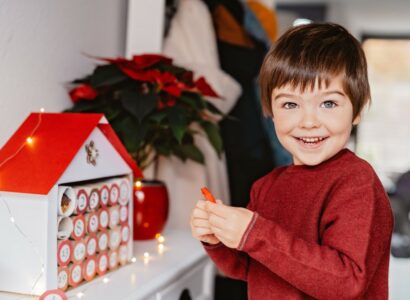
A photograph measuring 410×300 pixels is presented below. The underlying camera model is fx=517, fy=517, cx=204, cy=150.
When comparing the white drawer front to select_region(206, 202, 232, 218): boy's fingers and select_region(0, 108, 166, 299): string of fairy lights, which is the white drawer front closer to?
select_region(0, 108, 166, 299): string of fairy lights

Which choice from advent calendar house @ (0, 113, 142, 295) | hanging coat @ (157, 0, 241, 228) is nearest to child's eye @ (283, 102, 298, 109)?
advent calendar house @ (0, 113, 142, 295)

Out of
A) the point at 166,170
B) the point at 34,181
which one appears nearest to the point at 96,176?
the point at 34,181

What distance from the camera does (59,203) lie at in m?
0.91

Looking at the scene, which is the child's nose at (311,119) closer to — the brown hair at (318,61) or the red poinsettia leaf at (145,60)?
the brown hair at (318,61)

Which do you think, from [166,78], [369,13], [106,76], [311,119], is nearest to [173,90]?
[166,78]

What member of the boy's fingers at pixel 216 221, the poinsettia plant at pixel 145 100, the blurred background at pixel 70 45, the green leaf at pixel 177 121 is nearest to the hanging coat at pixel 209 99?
the blurred background at pixel 70 45

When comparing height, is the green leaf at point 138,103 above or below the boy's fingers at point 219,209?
above

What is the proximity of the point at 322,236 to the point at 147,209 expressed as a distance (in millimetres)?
610

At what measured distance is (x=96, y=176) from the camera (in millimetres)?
1036

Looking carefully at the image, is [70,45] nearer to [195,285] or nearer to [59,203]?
[59,203]

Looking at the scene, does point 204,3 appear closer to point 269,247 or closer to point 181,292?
point 181,292

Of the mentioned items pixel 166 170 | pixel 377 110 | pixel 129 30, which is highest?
pixel 129 30

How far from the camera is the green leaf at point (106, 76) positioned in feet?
4.11

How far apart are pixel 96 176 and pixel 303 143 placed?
422 millimetres
